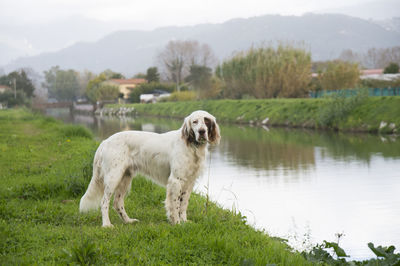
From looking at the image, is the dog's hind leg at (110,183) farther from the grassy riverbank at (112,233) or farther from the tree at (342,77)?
the tree at (342,77)

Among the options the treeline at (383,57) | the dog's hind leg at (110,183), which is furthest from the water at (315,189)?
the treeline at (383,57)

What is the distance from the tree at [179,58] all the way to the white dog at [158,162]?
97.1 m

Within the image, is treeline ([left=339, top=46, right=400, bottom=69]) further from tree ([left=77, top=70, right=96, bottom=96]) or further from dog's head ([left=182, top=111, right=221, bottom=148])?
dog's head ([left=182, top=111, right=221, bottom=148])

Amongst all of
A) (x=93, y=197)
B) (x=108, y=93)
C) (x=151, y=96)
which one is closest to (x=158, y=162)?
(x=93, y=197)

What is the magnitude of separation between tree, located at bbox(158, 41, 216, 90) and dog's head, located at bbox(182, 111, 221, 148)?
320 feet

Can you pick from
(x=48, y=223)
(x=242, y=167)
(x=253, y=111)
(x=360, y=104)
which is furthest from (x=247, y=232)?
(x=253, y=111)

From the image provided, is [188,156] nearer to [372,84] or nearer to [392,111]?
[392,111]

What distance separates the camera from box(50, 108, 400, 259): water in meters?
7.48

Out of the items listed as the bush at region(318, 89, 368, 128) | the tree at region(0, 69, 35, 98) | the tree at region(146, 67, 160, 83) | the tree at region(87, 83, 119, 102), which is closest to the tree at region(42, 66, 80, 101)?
the tree at region(87, 83, 119, 102)

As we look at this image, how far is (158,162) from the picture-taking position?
6602 mm

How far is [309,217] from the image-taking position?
27.5ft

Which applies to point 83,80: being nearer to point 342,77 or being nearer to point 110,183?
point 342,77

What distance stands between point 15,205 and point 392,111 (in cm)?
2145

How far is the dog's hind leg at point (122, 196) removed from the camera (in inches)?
263
